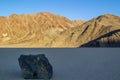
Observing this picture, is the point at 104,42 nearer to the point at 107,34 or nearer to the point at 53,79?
the point at 107,34

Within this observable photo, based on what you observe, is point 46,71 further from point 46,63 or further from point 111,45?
point 111,45

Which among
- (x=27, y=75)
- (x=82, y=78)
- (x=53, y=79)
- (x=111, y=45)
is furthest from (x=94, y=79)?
(x=111, y=45)

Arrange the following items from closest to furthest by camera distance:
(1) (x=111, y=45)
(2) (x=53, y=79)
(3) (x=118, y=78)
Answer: (3) (x=118, y=78) < (2) (x=53, y=79) < (1) (x=111, y=45)

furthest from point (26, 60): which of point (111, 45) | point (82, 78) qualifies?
point (111, 45)

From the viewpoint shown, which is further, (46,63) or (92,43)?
(92,43)

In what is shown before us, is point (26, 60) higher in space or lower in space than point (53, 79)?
higher

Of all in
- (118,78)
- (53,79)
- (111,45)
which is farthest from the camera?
(111,45)
